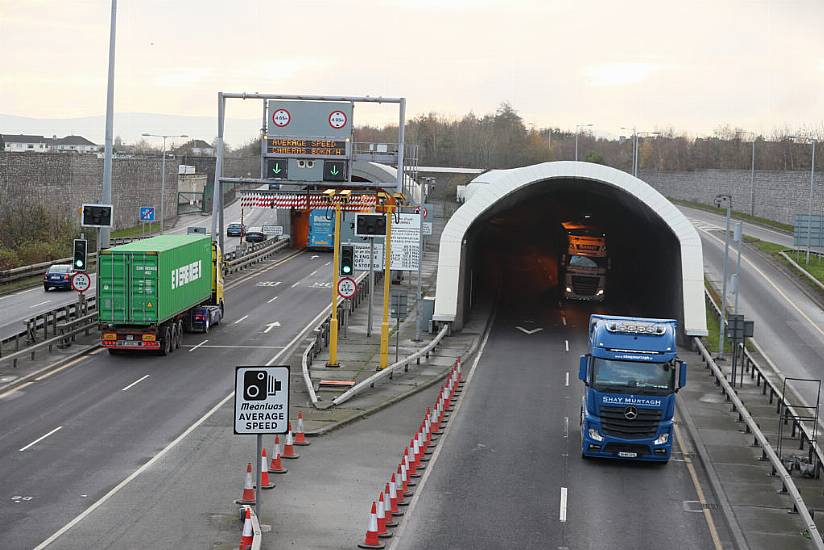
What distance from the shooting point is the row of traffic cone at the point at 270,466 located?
64.7 ft

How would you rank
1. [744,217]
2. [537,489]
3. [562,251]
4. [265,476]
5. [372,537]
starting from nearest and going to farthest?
1. [372,537]
2. [265,476]
3. [537,489]
4. [562,251]
5. [744,217]

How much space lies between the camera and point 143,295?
127 ft

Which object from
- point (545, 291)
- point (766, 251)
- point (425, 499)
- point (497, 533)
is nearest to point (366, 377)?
point (425, 499)

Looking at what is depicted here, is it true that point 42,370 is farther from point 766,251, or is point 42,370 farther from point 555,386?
point 766,251

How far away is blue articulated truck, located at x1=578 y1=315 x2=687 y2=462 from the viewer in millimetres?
25609

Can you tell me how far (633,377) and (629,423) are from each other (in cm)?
111

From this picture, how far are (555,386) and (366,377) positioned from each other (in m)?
6.50

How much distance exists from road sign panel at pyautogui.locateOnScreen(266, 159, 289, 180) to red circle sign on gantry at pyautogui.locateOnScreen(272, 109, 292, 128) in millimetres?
1540

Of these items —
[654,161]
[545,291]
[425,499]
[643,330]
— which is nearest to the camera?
[425,499]

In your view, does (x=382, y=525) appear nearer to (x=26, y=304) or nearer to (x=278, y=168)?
(x=278, y=168)

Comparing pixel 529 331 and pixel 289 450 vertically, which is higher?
pixel 529 331

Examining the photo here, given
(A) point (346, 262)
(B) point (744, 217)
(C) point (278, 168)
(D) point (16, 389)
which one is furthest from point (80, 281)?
(B) point (744, 217)

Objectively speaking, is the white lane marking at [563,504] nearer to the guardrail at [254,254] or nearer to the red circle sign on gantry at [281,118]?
the red circle sign on gantry at [281,118]

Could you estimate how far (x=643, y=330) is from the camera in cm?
2641
